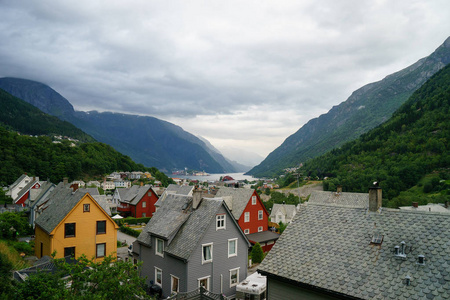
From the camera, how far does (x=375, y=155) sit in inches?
6777

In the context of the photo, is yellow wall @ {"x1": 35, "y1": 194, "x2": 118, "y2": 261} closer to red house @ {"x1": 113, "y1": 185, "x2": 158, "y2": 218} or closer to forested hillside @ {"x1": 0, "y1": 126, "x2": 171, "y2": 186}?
red house @ {"x1": 113, "y1": 185, "x2": 158, "y2": 218}

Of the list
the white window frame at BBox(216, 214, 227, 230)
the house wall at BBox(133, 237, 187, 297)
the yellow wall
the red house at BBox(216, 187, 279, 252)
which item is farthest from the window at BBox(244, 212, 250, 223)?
the white window frame at BBox(216, 214, 227, 230)

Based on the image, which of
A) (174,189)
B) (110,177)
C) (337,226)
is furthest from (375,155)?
(337,226)

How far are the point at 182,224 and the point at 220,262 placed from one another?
4.87 meters

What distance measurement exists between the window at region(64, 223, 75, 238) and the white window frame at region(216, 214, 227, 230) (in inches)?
734

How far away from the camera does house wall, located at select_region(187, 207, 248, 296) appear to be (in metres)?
23.7

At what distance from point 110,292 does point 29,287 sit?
11.7ft

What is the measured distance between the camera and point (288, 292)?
14508 millimetres

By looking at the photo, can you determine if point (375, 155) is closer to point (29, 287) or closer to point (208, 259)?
point (208, 259)

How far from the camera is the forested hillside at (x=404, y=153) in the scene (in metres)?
134

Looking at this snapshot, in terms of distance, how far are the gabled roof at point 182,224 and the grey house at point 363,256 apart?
962cm

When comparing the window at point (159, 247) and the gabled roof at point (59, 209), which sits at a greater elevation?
the gabled roof at point (59, 209)

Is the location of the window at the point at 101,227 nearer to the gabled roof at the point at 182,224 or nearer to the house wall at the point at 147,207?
the gabled roof at the point at 182,224

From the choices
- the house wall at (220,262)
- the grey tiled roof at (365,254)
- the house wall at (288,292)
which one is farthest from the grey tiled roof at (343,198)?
the house wall at (288,292)
